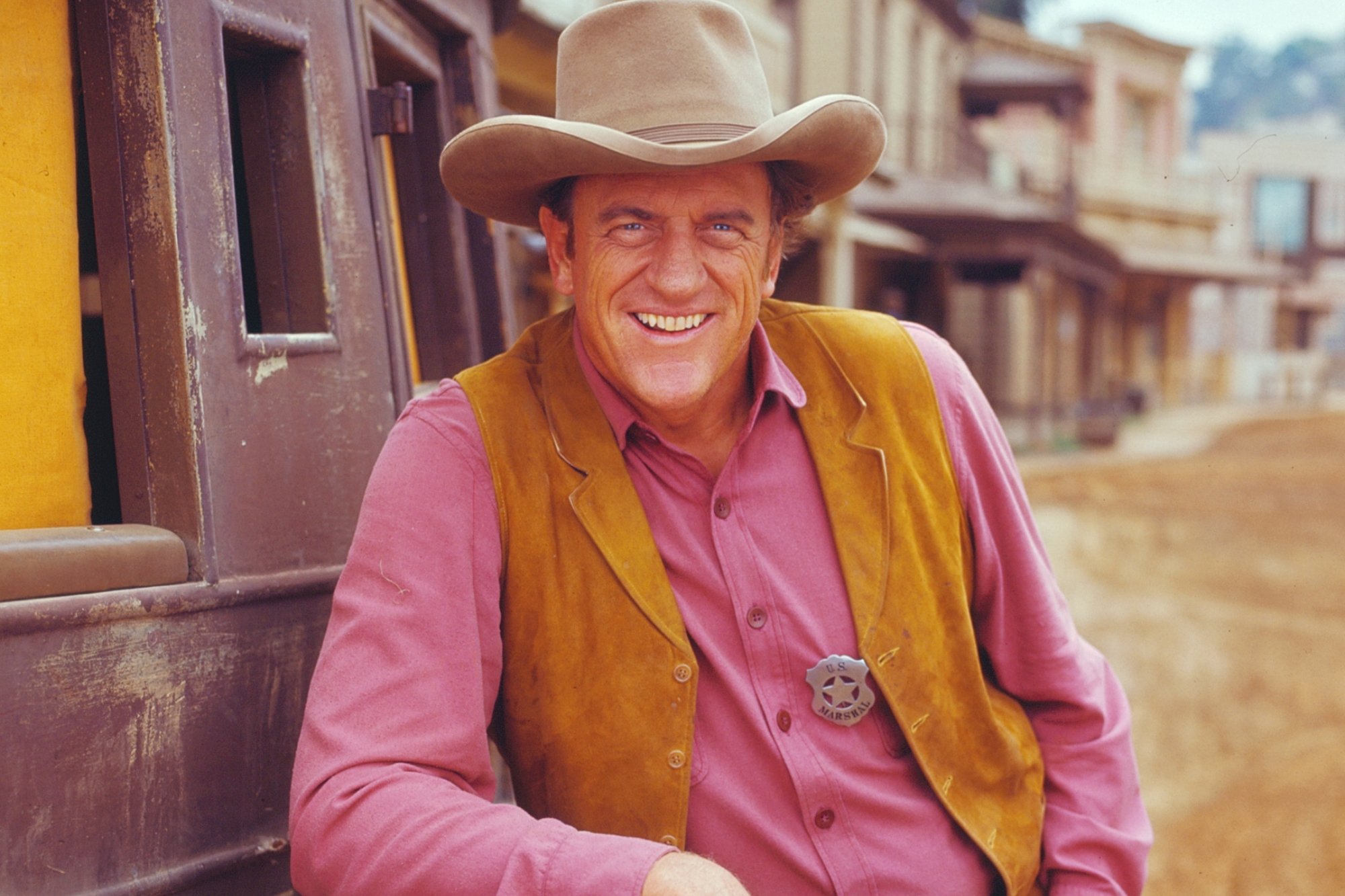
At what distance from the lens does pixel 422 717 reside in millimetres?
1673

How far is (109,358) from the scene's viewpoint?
194cm

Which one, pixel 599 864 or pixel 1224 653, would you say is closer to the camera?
pixel 599 864

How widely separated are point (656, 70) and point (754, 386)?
21.2 inches

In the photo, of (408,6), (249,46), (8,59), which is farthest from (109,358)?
(408,6)

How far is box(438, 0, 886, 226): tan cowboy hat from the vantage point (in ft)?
6.13

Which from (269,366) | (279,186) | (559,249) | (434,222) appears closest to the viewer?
(269,366)

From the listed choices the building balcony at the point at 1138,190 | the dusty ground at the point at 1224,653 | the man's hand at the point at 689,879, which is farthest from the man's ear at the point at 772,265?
the building balcony at the point at 1138,190

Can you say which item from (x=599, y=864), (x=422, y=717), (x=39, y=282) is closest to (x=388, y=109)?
(x=39, y=282)

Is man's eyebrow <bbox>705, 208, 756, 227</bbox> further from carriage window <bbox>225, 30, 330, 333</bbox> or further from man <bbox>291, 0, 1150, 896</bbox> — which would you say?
carriage window <bbox>225, 30, 330, 333</bbox>

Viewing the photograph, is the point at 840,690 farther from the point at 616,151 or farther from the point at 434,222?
the point at 434,222

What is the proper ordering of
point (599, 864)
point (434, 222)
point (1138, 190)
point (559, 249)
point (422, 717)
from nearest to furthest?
point (599, 864) < point (422, 717) < point (559, 249) < point (434, 222) < point (1138, 190)

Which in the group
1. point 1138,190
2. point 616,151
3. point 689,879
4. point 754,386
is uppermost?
point 1138,190

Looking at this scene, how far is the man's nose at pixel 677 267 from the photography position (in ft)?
6.39

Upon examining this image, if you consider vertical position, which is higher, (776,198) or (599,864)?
(776,198)
